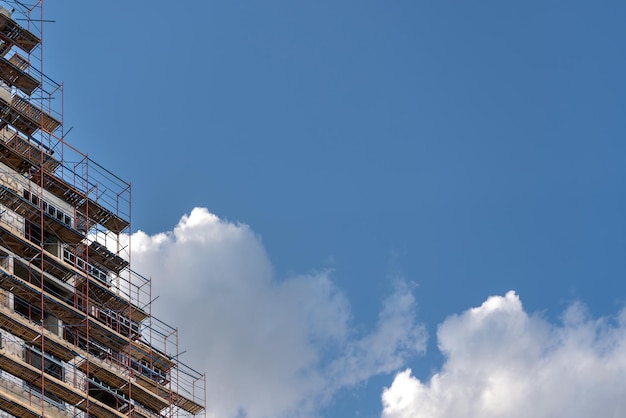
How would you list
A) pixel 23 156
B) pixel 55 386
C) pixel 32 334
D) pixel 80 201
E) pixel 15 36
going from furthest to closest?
pixel 15 36
pixel 80 201
pixel 23 156
pixel 32 334
pixel 55 386

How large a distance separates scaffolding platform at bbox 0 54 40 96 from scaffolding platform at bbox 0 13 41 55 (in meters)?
0.88

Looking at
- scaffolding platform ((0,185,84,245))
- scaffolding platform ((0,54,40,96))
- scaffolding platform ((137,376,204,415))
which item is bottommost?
scaffolding platform ((137,376,204,415))

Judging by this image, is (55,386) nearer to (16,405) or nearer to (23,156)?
(16,405)

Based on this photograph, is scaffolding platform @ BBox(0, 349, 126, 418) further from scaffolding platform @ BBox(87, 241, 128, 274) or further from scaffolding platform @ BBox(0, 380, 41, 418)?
scaffolding platform @ BBox(87, 241, 128, 274)

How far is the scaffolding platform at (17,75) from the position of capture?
80.5m

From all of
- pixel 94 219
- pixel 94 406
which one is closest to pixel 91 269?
pixel 94 219

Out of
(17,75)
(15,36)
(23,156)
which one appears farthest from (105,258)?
(15,36)

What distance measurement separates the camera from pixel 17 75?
81062 millimetres

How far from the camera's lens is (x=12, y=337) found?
70.7m

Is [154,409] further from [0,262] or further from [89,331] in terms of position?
[0,262]

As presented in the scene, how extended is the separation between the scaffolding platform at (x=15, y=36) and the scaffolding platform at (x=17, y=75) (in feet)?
2.90

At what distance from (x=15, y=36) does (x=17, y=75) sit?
2728mm

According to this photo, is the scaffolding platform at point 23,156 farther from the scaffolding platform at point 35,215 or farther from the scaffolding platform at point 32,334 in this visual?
the scaffolding platform at point 32,334

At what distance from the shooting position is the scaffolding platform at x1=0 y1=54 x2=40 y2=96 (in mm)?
80500
